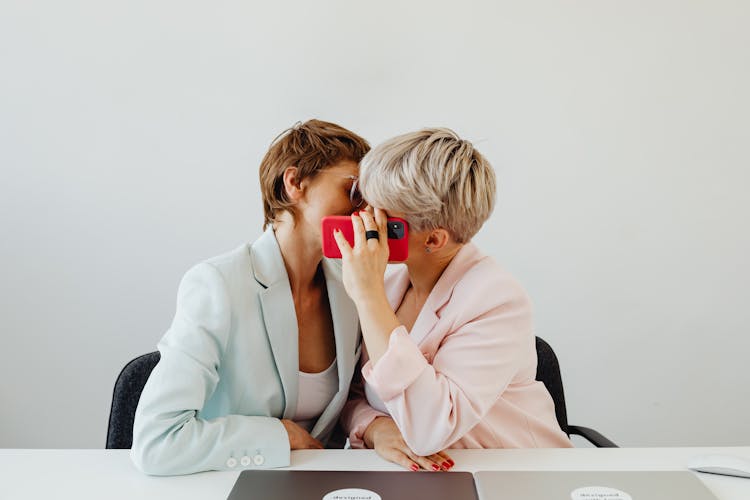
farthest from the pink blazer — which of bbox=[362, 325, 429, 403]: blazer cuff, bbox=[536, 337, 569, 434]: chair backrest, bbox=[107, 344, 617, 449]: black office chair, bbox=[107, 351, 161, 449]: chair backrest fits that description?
bbox=[107, 351, 161, 449]: chair backrest

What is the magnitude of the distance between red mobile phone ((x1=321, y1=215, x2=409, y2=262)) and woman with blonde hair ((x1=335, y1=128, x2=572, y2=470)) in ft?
0.07

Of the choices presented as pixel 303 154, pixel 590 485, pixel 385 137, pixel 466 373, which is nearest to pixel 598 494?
pixel 590 485

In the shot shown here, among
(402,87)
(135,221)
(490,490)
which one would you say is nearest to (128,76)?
(135,221)

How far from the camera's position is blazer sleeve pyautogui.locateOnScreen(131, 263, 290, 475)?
139 centimetres

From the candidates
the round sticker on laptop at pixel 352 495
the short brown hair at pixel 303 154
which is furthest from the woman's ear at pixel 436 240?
the round sticker on laptop at pixel 352 495

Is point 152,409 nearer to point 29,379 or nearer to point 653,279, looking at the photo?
point 29,379

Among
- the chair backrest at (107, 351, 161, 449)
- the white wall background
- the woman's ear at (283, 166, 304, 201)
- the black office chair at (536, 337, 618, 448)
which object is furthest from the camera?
the white wall background

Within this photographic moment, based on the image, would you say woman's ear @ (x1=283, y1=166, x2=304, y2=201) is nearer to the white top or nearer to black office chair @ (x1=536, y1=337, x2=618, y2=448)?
the white top

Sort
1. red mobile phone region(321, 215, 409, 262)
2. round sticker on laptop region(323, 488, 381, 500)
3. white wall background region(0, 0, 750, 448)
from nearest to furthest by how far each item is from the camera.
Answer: round sticker on laptop region(323, 488, 381, 500) → red mobile phone region(321, 215, 409, 262) → white wall background region(0, 0, 750, 448)

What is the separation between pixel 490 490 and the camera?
1.28 metres

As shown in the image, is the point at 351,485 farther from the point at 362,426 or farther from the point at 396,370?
the point at 362,426

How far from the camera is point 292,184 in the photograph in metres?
1.64

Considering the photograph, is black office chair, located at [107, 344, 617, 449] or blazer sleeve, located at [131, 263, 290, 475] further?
black office chair, located at [107, 344, 617, 449]

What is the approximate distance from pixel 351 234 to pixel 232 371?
1.29 ft
